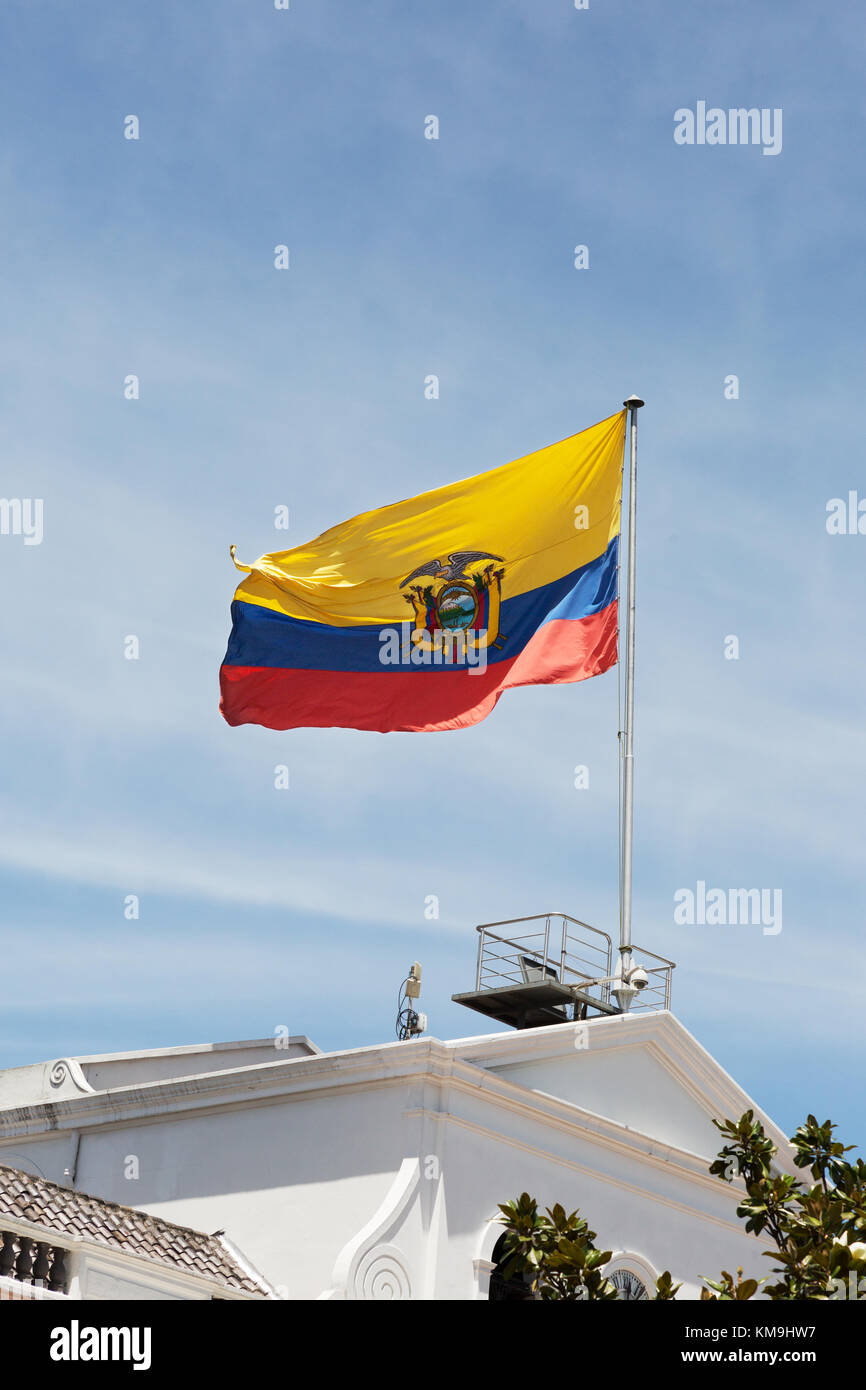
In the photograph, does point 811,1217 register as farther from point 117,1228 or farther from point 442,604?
point 442,604

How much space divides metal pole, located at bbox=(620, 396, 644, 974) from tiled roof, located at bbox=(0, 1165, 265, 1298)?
5.80 metres

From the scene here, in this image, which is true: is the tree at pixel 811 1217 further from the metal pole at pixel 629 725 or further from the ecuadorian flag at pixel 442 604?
the ecuadorian flag at pixel 442 604

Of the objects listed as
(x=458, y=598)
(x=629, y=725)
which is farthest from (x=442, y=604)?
(x=629, y=725)

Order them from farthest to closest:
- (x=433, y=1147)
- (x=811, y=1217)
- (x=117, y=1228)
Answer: (x=433, y=1147)
(x=117, y=1228)
(x=811, y=1217)

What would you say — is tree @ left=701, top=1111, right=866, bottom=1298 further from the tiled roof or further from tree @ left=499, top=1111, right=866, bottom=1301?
the tiled roof

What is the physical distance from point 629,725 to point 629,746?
26cm

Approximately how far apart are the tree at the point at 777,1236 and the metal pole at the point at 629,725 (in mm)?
5495

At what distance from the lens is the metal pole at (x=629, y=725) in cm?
2062

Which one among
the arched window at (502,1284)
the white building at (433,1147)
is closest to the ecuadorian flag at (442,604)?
the white building at (433,1147)

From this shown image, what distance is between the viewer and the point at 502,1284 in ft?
60.6

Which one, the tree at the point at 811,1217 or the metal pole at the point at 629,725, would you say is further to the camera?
the metal pole at the point at 629,725

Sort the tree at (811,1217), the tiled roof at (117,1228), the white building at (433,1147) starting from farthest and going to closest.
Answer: the white building at (433,1147) → the tiled roof at (117,1228) → the tree at (811,1217)
